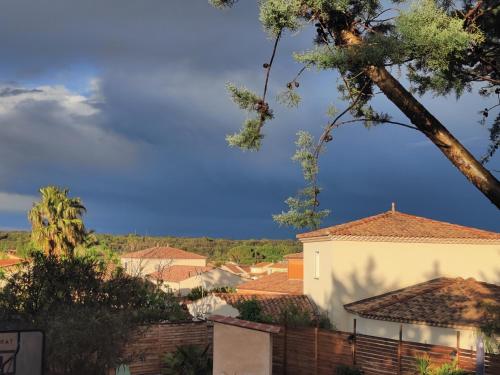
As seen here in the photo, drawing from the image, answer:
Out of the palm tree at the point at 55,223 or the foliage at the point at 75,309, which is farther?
the palm tree at the point at 55,223

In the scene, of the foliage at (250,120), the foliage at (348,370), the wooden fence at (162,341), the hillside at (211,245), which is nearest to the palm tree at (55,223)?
the wooden fence at (162,341)

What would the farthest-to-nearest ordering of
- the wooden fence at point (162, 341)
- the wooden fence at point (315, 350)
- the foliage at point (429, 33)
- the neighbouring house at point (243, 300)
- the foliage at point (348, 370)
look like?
the neighbouring house at point (243, 300), the wooden fence at point (162, 341), the foliage at point (348, 370), the wooden fence at point (315, 350), the foliage at point (429, 33)

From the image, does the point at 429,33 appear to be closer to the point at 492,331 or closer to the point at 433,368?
the point at 433,368


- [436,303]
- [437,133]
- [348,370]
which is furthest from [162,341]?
[437,133]

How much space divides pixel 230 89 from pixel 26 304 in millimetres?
11566

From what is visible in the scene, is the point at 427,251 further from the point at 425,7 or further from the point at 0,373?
the point at 0,373

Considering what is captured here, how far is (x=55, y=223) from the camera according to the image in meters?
45.3

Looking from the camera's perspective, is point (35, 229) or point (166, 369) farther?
point (35, 229)

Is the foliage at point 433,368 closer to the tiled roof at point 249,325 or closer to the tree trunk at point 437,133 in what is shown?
the tiled roof at point 249,325

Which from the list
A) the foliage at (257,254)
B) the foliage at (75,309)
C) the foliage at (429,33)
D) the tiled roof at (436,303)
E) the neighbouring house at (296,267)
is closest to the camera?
the foliage at (429,33)

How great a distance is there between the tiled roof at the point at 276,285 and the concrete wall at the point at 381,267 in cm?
1113

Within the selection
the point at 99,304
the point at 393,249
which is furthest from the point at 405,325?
the point at 99,304

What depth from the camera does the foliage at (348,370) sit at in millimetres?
21703

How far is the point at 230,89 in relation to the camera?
9711 mm
